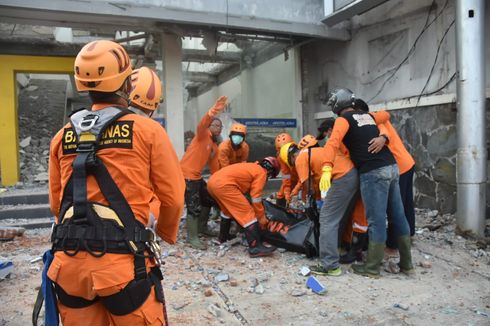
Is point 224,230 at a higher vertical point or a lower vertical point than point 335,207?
lower

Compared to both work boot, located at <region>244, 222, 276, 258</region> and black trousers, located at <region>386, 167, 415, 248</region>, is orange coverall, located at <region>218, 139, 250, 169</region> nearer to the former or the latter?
work boot, located at <region>244, 222, 276, 258</region>

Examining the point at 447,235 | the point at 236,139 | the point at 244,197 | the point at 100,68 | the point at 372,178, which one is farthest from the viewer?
the point at 236,139

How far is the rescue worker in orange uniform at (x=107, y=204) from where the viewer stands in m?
1.60

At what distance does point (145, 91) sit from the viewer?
2.29 metres

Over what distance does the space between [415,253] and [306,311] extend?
201 centimetres

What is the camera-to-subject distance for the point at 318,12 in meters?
7.55

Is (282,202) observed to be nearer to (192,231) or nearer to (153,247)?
(192,231)

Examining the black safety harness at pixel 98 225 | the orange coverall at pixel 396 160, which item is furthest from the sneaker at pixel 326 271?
the black safety harness at pixel 98 225

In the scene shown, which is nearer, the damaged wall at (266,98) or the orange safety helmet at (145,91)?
the orange safety helmet at (145,91)

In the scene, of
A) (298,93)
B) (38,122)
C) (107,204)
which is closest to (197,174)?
(107,204)

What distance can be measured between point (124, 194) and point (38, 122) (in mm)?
12206

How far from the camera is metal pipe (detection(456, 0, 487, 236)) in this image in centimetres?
499

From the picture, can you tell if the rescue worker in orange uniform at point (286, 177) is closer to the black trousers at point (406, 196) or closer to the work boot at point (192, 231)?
the work boot at point (192, 231)

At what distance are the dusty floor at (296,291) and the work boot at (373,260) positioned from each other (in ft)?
0.29
